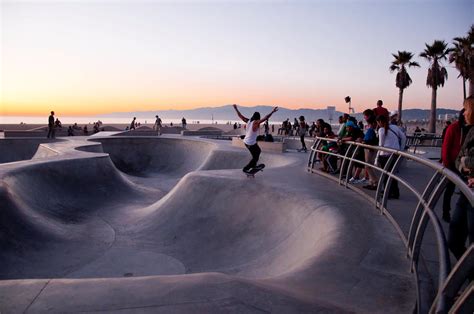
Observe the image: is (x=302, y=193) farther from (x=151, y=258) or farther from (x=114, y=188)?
(x=114, y=188)

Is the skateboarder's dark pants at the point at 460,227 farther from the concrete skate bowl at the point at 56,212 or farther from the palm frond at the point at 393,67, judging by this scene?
the palm frond at the point at 393,67

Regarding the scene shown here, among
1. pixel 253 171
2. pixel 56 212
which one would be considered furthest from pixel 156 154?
Result: pixel 253 171

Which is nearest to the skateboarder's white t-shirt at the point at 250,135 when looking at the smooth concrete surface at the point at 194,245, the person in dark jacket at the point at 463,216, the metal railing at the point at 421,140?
the smooth concrete surface at the point at 194,245

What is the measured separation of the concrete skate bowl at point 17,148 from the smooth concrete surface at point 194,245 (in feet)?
43.2

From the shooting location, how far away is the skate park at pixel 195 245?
295 cm

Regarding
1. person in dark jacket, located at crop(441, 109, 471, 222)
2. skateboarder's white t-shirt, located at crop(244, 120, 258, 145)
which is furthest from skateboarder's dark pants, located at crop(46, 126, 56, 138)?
person in dark jacket, located at crop(441, 109, 471, 222)

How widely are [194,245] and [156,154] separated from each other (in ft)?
49.7

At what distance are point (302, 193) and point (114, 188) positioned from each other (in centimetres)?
786

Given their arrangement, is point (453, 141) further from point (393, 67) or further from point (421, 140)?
point (393, 67)

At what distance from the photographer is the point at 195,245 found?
746cm

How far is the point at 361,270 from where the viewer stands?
369 centimetres

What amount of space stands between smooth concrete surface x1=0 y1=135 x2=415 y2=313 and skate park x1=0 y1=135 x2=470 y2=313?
2cm

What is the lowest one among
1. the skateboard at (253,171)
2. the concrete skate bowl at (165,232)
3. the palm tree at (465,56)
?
the concrete skate bowl at (165,232)

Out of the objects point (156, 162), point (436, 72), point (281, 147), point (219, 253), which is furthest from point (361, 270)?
point (436, 72)
